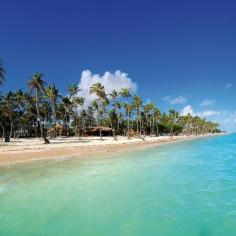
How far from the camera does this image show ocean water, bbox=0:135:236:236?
9.63 m

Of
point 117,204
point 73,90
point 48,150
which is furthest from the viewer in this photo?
point 73,90

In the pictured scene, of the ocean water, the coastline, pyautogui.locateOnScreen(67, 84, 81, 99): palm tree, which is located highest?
pyautogui.locateOnScreen(67, 84, 81, 99): palm tree

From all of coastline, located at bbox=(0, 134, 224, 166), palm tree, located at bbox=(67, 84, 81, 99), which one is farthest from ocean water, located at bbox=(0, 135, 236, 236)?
palm tree, located at bbox=(67, 84, 81, 99)

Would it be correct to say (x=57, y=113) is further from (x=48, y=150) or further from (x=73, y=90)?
(x=48, y=150)

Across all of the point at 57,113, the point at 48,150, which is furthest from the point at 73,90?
the point at 48,150

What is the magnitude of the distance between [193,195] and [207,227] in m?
4.29

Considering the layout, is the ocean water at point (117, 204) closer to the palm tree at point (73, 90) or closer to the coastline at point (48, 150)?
the coastline at point (48, 150)

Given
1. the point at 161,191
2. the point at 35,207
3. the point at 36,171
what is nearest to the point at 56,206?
the point at 35,207

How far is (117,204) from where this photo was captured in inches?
494

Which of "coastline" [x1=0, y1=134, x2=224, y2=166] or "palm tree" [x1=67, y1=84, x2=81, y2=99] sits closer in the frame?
"coastline" [x1=0, y1=134, x2=224, y2=166]

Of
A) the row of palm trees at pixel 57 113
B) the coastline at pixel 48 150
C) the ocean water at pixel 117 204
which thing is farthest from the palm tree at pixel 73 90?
the ocean water at pixel 117 204

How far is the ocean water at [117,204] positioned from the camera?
31.6 ft

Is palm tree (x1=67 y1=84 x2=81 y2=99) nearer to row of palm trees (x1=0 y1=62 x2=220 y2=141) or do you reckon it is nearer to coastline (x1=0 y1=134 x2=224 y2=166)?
row of palm trees (x1=0 y1=62 x2=220 y2=141)

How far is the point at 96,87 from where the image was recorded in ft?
227
